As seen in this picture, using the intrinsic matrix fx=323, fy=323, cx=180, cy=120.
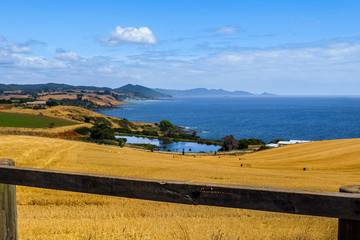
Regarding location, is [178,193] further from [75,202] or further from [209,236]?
[75,202]

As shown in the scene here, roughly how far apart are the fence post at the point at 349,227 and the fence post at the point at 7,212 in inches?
167

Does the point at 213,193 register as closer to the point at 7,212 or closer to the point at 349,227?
the point at 349,227

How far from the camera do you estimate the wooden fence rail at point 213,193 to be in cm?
335

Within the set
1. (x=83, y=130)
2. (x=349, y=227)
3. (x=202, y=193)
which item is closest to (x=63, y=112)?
(x=83, y=130)

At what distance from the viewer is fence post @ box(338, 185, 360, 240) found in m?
3.40

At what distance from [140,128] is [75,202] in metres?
135

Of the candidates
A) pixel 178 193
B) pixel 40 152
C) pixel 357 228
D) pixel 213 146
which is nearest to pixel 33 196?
pixel 178 193

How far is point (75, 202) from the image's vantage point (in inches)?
541

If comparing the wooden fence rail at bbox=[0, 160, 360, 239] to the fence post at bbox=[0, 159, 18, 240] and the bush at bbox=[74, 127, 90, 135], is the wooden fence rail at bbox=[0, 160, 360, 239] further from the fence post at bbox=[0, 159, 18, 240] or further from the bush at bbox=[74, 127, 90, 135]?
the bush at bbox=[74, 127, 90, 135]

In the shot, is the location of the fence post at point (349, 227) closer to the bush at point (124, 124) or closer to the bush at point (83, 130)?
the bush at point (83, 130)

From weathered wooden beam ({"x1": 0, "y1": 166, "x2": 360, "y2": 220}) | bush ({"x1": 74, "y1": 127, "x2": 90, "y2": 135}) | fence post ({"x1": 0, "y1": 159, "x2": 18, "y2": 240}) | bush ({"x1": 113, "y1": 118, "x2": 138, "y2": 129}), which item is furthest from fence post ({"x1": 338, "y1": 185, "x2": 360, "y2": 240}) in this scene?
bush ({"x1": 113, "y1": 118, "x2": 138, "y2": 129})

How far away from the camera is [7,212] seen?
4469 millimetres

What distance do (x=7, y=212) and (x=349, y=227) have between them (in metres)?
4.33

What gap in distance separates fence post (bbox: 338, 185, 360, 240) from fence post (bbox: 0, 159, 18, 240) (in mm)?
4249
